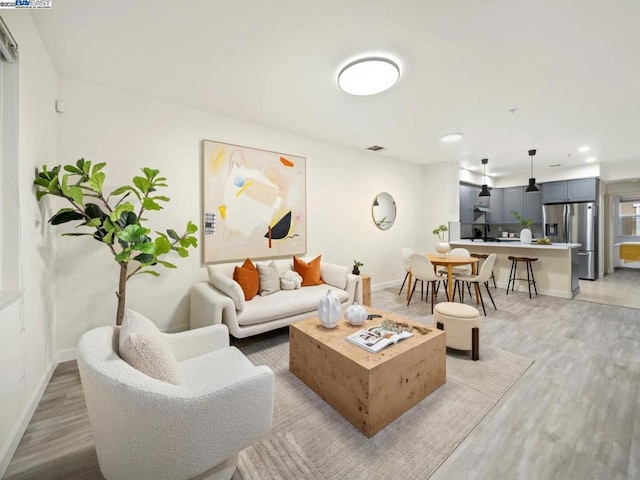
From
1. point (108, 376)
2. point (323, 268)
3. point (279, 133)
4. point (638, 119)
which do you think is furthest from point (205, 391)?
point (638, 119)

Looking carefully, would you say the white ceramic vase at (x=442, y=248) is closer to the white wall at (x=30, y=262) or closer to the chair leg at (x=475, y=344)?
the chair leg at (x=475, y=344)

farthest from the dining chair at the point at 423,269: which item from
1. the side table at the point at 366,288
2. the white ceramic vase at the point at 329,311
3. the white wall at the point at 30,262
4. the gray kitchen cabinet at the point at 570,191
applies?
the gray kitchen cabinet at the point at 570,191

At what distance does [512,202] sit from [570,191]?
44.3 inches

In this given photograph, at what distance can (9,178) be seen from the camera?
1633 mm

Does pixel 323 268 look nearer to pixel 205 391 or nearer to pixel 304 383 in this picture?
pixel 304 383

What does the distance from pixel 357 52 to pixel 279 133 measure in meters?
1.89

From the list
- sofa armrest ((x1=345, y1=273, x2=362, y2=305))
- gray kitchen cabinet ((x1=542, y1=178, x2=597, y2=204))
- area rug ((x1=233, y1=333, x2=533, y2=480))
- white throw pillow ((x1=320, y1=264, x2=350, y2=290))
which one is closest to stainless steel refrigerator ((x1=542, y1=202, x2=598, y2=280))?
gray kitchen cabinet ((x1=542, y1=178, x2=597, y2=204))

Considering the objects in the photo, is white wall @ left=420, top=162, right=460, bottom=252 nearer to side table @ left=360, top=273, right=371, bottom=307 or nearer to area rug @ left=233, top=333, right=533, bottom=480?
side table @ left=360, top=273, right=371, bottom=307

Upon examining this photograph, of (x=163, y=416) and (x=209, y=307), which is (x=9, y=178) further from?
(x=163, y=416)

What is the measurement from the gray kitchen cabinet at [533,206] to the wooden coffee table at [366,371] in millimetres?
6576

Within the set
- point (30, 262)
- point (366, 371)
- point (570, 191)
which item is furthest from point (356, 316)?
point (570, 191)

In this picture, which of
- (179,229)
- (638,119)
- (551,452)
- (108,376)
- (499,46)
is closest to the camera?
(108,376)

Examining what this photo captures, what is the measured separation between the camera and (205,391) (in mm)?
1084

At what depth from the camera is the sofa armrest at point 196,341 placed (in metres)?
1.72
